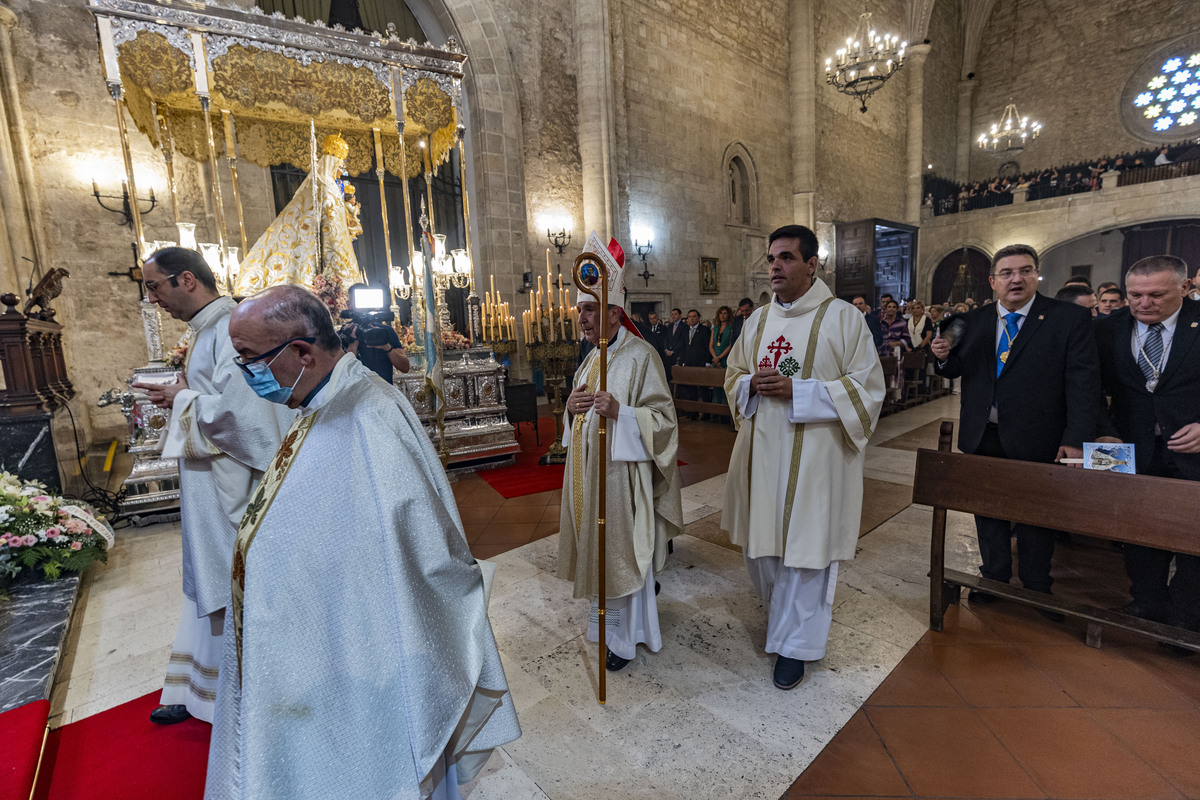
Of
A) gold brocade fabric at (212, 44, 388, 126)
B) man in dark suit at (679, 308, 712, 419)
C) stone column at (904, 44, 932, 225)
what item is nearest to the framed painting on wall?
man in dark suit at (679, 308, 712, 419)

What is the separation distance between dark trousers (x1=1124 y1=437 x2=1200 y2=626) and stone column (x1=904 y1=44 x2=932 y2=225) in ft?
64.7

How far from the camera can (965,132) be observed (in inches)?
882

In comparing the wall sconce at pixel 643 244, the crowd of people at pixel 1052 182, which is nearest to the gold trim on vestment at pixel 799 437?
the wall sconce at pixel 643 244

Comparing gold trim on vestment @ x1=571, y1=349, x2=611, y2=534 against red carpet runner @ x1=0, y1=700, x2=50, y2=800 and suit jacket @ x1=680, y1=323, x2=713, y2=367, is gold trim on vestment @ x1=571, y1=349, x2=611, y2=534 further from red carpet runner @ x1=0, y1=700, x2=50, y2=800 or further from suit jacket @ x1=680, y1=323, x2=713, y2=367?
suit jacket @ x1=680, y1=323, x2=713, y2=367

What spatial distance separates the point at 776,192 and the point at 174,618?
15.9 m

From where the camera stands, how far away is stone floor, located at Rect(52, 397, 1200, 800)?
6.22 ft

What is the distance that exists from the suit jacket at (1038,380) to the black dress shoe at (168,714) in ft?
13.3

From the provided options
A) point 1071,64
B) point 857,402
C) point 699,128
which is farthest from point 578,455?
point 1071,64

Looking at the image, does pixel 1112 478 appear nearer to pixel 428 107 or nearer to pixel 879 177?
pixel 428 107

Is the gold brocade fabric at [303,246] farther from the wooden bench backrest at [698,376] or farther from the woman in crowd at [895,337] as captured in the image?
the woman in crowd at [895,337]

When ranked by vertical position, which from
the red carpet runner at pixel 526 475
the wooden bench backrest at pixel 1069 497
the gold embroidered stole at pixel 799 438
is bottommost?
the red carpet runner at pixel 526 475

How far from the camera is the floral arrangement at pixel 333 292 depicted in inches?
208

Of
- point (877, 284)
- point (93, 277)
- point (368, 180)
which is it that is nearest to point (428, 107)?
point (368, 180)

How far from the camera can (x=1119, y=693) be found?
2.23 m
